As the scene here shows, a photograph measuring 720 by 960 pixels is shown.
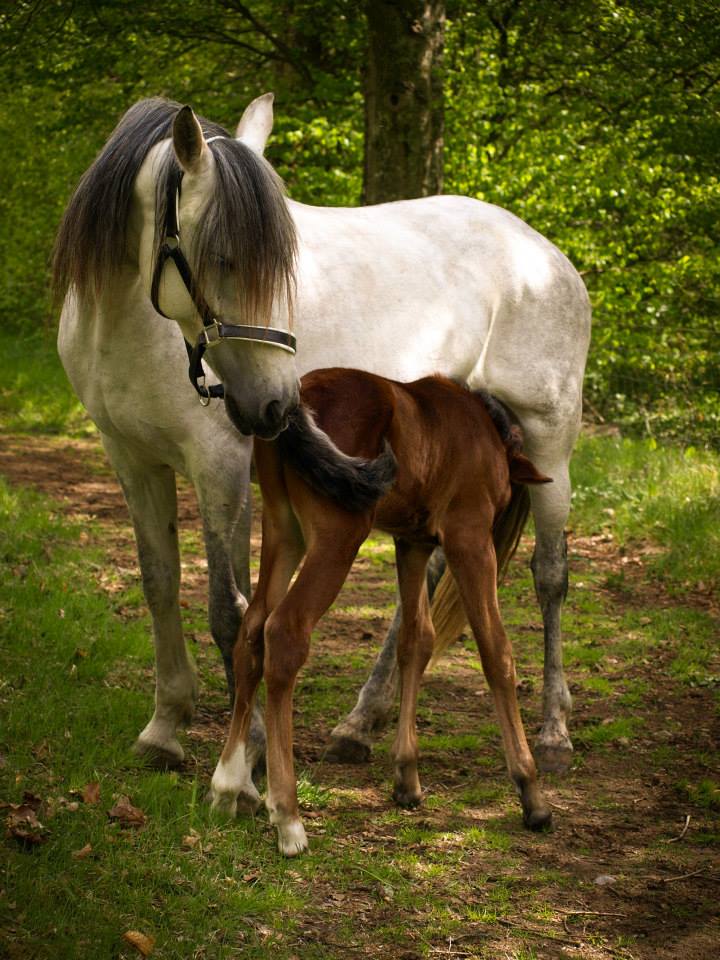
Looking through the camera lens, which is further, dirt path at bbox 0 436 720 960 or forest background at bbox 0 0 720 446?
forest background at bbox 0 0 720 446

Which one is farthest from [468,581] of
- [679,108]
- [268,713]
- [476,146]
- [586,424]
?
[586,424]

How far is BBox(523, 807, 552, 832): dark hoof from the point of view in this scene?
378 cm

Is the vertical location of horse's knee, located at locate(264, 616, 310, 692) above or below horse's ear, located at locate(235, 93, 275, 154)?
below

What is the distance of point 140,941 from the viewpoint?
8.57ft

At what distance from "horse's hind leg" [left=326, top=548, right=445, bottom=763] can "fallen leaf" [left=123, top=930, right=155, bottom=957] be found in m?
1.83

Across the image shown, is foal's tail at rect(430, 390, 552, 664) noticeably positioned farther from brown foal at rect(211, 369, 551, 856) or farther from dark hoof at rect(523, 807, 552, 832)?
dark hoof at rect(523, 807, 552, 832)

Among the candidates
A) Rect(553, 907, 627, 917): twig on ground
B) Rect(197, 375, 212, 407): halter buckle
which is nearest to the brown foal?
Rect(197, 375, 212, 407): halter buckle

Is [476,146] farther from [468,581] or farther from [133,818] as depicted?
[133,818]

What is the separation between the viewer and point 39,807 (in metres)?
3.16

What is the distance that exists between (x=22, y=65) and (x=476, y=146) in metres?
5.71

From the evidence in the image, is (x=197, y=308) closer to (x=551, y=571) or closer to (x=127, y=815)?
(x=127, y=815)

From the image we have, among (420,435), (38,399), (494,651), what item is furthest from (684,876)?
(38,399)

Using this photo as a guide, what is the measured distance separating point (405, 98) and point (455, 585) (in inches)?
168

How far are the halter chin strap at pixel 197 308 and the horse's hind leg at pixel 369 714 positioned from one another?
159 cm
